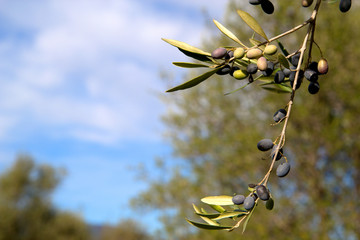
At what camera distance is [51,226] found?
28.3 metres

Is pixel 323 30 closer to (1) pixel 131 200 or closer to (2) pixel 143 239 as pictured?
(1) pixel 131 200

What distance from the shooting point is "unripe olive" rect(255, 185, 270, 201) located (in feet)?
3.20

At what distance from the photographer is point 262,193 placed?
3.20ft

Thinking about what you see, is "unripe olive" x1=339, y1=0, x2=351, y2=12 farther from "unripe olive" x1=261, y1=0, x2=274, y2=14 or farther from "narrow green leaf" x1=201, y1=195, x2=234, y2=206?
"narrow green leaf" x1=201, y1=195, x2=234, y2=206

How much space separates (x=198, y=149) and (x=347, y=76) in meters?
3.28

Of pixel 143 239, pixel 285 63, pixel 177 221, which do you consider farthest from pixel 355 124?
pixel 143 239

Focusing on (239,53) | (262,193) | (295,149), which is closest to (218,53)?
(239,53)

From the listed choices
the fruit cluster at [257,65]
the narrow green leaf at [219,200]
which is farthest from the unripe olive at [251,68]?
the narrow green leaf at [219,200]

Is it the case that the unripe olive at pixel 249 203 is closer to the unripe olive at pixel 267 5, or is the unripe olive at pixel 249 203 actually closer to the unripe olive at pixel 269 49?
the unripe olive at pixel 269 49

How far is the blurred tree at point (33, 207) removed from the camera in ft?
88.5

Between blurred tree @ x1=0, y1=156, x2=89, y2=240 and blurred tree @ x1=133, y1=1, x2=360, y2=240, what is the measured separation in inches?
821

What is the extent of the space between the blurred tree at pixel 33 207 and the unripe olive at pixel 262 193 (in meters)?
27.9

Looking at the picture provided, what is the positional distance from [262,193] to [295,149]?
705 centimetres

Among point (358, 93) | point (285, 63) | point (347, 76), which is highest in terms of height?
point (347, 76)
